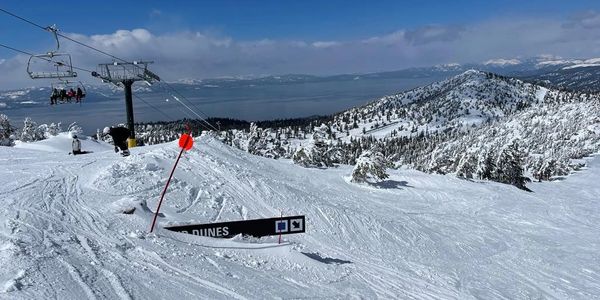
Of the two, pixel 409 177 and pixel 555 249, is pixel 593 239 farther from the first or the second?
pixel 409 177

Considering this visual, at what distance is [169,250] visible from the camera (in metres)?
9.23

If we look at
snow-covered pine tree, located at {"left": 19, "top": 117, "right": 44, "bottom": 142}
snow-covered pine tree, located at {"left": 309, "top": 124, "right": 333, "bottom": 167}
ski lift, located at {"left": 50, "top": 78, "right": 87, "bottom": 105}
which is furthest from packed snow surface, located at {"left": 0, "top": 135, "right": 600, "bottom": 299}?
snow-covered pine tree, located at {"left": 19, "top": 117, "right": 44, "bottom": 142}

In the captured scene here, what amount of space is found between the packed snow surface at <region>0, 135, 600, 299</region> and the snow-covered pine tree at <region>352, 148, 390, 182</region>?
979 mm

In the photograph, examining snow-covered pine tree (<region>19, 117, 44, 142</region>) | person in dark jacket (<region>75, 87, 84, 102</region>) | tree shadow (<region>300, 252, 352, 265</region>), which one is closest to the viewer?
tree shadow (<region>300, 252, 352, 265</region>)

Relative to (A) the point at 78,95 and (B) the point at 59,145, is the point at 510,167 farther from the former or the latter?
(B) the point at 59,145

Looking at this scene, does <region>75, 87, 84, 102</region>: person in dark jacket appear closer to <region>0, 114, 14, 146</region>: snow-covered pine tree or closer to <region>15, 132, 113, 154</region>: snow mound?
<region>15, 132, 113, 154</region>: snow mound

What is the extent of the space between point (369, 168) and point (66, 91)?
1859 centimetres

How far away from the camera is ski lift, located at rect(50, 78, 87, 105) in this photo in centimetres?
2184

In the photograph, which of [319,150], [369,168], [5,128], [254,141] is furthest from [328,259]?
[5,128]

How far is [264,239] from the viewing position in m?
12.6

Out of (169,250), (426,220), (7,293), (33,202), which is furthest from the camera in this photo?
(426,220)

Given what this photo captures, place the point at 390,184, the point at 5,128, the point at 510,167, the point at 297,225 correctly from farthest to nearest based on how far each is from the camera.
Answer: the point at 5,128
the point at 510,167
the point at 390,184
the point at 297,225

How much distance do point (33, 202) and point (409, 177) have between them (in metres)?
25.5

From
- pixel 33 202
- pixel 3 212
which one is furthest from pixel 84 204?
pixel 3 212
